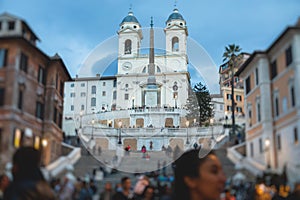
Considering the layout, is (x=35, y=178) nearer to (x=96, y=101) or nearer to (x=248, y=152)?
(x=248, y=152)

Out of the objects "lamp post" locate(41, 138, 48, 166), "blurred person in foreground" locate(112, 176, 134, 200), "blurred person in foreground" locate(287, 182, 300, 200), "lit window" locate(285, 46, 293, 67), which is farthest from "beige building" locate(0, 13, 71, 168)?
"lit window" locate(285, 46, 293, 67)

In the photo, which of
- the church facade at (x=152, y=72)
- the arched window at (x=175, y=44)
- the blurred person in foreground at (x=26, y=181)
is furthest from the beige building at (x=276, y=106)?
the arched window at (x=175, y=44)

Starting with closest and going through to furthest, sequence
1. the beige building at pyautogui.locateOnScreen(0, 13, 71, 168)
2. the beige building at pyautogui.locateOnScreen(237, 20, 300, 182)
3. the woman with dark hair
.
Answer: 1. the woman with dark hair
2. the beige building at pyautogui.locateOnScreen(0, 13, 71, 168)
3. the beige building at pyautogui.locateOnScreen(237, 20, 300, 182)

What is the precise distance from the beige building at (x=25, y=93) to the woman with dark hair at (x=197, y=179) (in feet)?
13.2

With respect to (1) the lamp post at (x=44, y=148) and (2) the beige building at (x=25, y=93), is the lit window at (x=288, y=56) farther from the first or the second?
(1) the lamp post at (x=44, y=148)

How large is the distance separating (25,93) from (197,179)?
15.7 feet

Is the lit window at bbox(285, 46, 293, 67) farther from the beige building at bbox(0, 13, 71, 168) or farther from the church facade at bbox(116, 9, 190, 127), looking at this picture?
the church facade at bbox(116, 9, 190, 127)

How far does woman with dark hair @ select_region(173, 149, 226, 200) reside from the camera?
178 inches

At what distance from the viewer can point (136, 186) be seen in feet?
29.6

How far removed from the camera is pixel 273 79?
28.8ft

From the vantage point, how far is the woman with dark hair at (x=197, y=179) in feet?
14.8

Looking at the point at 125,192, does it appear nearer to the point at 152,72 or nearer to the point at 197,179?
the point at 197,179

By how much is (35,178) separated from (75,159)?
9.79 feet

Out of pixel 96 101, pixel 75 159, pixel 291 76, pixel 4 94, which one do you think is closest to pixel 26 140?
pixel 4 94
